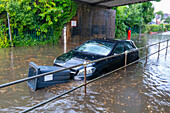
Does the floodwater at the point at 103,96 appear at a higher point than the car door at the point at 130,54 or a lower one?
lower

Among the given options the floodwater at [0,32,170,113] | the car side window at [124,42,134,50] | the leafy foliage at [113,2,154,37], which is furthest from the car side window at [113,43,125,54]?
the leafy foliage at [113,2,154,37]

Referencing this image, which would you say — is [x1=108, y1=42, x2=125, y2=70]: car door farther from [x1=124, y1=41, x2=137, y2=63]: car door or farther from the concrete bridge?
the concrete bridge

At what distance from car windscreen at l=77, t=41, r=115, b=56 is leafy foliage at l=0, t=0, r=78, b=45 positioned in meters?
6.81

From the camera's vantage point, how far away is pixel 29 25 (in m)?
12.5

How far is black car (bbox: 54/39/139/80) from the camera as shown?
17.3ft

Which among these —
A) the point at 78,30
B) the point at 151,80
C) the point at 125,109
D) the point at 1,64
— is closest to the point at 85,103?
the point at 125,109

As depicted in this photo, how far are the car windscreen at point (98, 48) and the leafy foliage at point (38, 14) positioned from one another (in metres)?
6.81

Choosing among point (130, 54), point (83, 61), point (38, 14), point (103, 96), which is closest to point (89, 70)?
point (83, 61)

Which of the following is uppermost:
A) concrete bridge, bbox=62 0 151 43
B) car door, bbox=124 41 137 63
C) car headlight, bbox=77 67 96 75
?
concrete bridge, bbox=62 0 151 43

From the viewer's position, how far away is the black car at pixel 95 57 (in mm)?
5270

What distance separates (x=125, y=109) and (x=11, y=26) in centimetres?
1067

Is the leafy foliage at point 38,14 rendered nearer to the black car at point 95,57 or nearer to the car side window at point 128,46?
the black car at point 95,57

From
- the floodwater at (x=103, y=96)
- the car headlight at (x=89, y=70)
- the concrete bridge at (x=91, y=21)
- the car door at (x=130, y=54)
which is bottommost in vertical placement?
the floodwater at (x=103, y=96)

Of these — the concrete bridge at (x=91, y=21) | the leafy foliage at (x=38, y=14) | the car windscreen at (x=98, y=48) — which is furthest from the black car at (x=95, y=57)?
the concrete bridge at (x=91, y=21)
